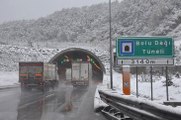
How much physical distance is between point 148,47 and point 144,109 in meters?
12.7

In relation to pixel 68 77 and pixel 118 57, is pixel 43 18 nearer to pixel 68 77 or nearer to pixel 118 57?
pixel 68 77

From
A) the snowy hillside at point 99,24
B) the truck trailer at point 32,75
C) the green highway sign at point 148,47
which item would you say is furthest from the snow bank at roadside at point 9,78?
the green highway sign at point 148,47

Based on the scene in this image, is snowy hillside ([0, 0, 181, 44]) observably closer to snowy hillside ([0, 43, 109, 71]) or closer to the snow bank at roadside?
snowy hillside ([0, 43, 109, 71])

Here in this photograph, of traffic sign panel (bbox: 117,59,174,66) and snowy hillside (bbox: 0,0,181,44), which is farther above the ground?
snowy hillside (bbox: 0,0,181,44)

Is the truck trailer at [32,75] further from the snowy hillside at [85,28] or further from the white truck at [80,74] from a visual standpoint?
the snowy hillside at [85,28]

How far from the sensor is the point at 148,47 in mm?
23422

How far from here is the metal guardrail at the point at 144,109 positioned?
891cm

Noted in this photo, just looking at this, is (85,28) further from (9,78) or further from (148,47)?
(148,47)

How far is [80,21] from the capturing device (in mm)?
178875

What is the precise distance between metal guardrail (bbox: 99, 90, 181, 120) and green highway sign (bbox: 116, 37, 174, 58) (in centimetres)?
799

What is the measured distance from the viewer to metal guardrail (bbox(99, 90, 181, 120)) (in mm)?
8911

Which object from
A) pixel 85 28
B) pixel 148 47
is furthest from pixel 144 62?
pixel 85 28

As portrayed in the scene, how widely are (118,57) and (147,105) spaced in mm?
11963

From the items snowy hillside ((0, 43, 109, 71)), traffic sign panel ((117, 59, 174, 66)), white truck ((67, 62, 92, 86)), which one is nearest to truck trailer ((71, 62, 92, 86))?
white truck ((67, 62, 92, 86))
